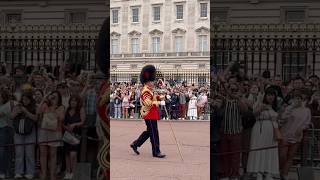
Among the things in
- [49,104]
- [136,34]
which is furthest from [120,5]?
[49,104]

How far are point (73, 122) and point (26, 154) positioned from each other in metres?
0.82

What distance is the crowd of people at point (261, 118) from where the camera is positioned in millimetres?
7207

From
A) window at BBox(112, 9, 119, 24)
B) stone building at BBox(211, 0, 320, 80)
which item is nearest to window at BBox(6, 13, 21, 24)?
stone building at BBox(211, 0, 320, 80)

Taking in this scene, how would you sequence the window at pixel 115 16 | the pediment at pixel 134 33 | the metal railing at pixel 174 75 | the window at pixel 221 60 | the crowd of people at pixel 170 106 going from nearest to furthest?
the window at pixel 221 60
the crowd of people at pixel 170 106
the metal railing at pixel 174 75
the pediment at pixel 134 33
the window at pixel 115 16

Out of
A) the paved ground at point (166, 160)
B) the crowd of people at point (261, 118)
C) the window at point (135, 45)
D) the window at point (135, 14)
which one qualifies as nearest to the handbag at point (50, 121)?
the paved ground at point (166, 160)

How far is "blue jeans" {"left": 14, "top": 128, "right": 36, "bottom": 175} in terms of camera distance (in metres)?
7.60

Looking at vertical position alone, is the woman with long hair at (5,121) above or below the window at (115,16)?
below

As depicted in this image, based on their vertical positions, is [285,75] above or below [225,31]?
below

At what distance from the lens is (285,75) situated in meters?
7.23

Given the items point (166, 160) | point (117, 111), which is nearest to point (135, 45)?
point (117, 111)

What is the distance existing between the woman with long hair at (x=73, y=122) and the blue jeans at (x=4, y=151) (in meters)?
0.81

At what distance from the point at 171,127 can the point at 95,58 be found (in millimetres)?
12102

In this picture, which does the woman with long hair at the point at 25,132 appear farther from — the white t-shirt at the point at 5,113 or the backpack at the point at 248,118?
the backpack at the point at 248,118

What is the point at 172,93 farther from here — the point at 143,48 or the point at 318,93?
the point at 143,48
